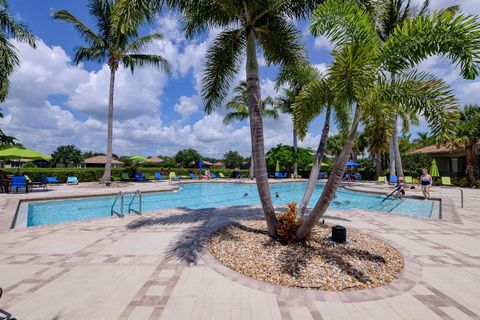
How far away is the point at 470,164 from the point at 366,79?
933 inches

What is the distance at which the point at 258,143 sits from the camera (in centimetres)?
576

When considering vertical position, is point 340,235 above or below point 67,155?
below

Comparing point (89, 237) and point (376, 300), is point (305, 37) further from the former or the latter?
point (89, 237)

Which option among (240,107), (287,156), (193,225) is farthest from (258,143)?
(287,156)

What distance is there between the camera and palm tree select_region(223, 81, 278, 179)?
25175 millimetres

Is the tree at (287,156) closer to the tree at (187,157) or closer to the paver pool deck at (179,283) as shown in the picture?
the paver pool deck at (179,283)

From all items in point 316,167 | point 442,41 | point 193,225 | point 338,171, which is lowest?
point 193,225

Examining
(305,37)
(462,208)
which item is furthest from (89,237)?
(462,208)

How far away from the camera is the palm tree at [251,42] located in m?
5.76

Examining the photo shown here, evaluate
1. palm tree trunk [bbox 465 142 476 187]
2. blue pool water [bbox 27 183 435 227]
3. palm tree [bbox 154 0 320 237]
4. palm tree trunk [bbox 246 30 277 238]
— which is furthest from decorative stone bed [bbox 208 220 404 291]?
palm tree trunk [bbox 465 142 476 187]

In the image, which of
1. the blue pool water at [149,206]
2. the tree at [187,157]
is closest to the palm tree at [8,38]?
the blue pool water at [149,206]

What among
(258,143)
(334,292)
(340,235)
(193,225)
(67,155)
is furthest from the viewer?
(67,155)

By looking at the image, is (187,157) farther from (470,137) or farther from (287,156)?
(470,137)

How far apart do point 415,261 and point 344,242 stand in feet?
4.51
